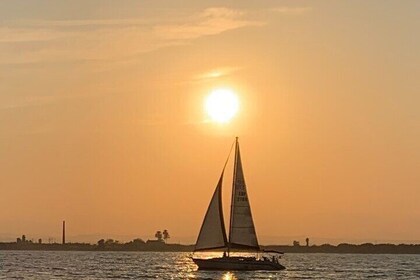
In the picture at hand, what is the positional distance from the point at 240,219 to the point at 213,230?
3.24m

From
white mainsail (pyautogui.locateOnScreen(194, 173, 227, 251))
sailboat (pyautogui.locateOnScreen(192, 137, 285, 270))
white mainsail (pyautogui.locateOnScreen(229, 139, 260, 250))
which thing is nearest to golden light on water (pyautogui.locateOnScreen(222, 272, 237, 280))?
sailboat (pyautogui.locateOnScreen(192, 137, 285, 270))

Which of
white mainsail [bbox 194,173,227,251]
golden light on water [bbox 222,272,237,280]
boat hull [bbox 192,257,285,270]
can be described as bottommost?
golden light on water [bbox 222,272,237,280]

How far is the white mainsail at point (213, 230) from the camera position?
113562mm

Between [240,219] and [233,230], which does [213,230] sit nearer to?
[233,230]

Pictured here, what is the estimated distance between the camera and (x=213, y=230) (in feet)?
373

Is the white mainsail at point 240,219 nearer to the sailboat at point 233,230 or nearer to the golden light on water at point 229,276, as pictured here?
the sailboat at point 233,230

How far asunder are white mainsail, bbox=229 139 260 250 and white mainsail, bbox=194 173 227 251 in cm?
108

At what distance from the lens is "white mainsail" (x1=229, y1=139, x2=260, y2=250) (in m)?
114

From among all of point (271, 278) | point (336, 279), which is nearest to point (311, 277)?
point (336, 279)

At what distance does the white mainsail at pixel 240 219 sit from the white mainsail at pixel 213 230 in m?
1.08

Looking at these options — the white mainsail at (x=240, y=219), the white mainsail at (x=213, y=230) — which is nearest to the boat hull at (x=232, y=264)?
the white mainsail at (x=240, y=219)

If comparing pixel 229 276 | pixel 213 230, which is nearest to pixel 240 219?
pixel 213 230

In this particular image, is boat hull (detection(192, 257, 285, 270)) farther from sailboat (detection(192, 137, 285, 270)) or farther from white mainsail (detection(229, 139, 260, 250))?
white mainsail (detection(229, 139, 260, 250))

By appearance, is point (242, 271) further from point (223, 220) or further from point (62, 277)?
point (62, 277)
